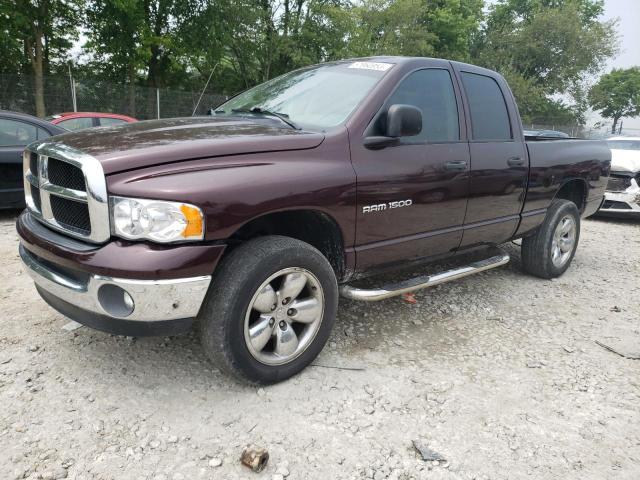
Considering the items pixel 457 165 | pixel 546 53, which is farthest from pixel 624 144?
pixel 546 53

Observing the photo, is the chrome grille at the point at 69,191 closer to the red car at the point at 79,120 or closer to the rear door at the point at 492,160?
the rear door at the point at 492,160

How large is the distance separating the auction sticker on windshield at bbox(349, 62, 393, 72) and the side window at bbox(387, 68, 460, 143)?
158 millimetres

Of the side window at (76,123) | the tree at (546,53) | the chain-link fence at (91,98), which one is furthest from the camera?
the tree at (546,53)

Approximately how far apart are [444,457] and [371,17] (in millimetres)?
27778

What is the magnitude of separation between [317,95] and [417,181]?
35.4 inches

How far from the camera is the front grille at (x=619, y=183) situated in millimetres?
8414

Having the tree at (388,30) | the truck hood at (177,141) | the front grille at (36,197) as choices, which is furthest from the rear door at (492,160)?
the tree at (388,30)

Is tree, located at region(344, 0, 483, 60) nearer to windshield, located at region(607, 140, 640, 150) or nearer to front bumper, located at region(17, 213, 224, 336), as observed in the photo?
windshield, located at region(607, 140, 640, 150)

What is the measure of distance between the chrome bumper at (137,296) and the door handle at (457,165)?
191cm

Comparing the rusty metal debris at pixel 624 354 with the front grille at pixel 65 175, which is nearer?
the front grille at pixel 65 175

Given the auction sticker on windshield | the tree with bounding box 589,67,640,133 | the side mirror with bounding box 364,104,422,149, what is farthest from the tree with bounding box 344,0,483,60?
the tree with bounding box 589,67,640,133

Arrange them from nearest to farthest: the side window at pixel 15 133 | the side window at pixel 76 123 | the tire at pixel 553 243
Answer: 1. the tire at pixel 553 243
2. the side window at pixel 15 133
3. the side window at pixel 76 123

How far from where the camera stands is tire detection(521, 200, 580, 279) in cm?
473

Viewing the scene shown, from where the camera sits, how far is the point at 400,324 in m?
3.69
